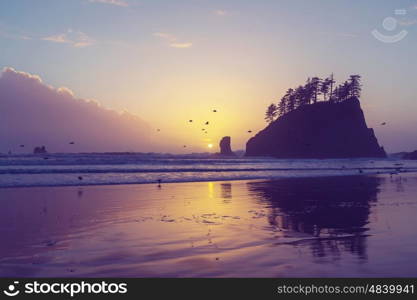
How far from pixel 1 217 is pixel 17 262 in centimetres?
743

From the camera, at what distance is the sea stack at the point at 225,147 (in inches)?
5557

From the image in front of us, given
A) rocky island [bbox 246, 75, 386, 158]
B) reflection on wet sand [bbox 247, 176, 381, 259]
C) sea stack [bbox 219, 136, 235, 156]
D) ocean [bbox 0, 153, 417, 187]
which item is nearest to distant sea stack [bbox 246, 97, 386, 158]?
rocky island [bbox 246, 75, 386, 158]

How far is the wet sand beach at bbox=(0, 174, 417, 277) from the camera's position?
820cm

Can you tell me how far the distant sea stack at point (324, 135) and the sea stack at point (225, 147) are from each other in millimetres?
20390

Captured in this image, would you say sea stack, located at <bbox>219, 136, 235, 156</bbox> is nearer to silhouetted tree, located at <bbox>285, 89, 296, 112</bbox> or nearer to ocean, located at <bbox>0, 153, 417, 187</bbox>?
silhouetted tree, located at <bbox>285, 89, 296, 112</bbox>

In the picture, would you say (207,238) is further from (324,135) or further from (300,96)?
(300,96)

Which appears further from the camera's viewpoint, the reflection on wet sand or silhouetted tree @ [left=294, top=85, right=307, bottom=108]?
silhouetted tree @ [left=294, top=85, right=307, bottom=108]

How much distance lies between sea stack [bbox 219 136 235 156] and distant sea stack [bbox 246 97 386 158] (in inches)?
803

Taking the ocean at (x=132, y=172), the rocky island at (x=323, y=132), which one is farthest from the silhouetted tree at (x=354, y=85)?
the ocean at (x=132, y=172)

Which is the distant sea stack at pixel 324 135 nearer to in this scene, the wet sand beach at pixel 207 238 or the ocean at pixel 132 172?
the ocean at pixel 132 172

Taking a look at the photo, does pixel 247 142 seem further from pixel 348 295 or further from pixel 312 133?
pixel 348 295

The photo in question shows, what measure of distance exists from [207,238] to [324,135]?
107 m

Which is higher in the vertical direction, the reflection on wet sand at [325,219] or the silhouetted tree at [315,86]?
the silhouetted tree at [315,86]

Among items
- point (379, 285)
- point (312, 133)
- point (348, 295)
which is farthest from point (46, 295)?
point (312, 133)
